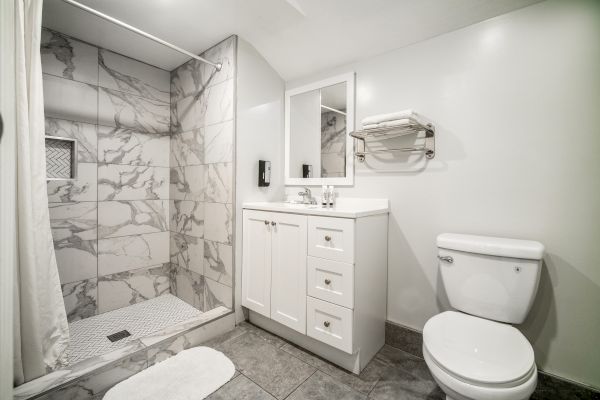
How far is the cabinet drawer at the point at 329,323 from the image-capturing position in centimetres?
144

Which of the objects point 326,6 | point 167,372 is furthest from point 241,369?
point 326,6

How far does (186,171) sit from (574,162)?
2.70m

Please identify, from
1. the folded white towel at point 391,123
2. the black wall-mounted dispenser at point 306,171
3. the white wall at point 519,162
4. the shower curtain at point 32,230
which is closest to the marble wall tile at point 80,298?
the shower curtain at point 32,230

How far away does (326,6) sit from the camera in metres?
1.66

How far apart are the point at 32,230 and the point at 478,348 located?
208 cm

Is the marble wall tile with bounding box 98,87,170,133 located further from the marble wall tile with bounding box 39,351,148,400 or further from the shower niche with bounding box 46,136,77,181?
the marble wall tile with bounding box 39,351,148,400

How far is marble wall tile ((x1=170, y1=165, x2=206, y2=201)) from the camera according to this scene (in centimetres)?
226

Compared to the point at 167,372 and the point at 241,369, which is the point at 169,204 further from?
the point at 241,369

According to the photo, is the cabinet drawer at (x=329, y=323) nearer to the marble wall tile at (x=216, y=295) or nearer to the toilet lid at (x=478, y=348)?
the toilet lid at (x=478, y=348)

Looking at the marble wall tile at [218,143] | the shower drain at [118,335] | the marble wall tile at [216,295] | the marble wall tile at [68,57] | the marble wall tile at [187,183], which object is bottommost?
the shower drain at [118,335]

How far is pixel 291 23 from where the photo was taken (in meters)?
1.82

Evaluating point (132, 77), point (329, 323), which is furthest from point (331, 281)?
point (132, 77)

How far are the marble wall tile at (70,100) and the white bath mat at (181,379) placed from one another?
1.98 metres

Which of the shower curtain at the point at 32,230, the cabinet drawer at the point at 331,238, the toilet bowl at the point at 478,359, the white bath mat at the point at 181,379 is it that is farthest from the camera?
the cabinet drawer at the point at 331,238
